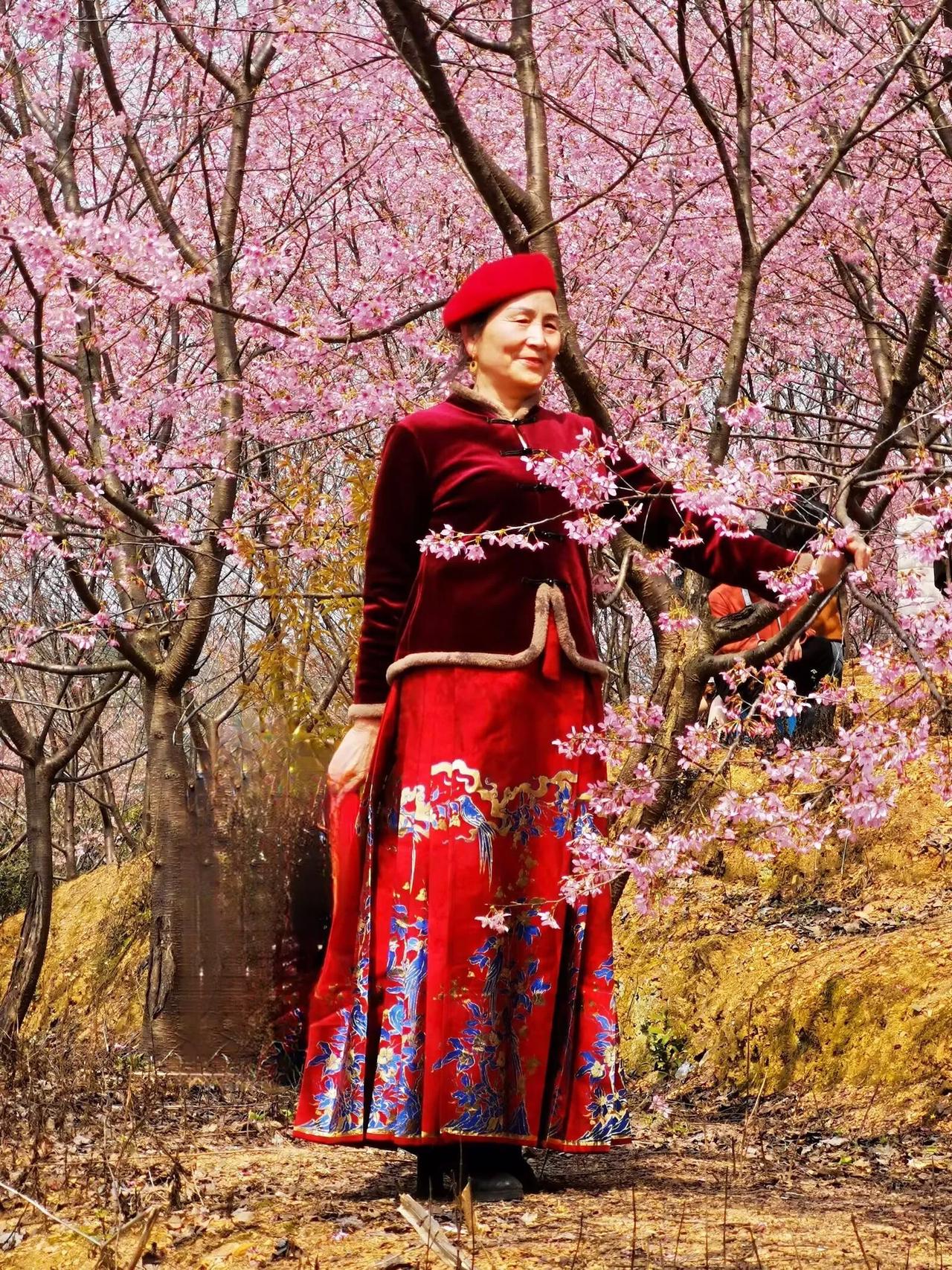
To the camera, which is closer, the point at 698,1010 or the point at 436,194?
the point at 698,1010

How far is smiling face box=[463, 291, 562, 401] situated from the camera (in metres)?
3.37

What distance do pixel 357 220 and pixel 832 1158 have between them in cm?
661

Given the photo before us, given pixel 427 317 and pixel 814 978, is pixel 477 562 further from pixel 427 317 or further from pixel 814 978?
pixel 427 317

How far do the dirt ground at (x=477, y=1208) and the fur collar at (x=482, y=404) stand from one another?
5.82 feet

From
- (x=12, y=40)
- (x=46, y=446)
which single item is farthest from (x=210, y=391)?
(x=46, y=446)

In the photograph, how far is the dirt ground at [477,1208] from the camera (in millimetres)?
2730

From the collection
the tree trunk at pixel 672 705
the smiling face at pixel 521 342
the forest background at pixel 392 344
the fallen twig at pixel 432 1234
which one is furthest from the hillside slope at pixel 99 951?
the fallen twig at pixel 432 1234

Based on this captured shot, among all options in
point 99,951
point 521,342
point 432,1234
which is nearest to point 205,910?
point 521,342

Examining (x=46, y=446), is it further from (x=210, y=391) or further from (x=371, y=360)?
(x=210, y=391)

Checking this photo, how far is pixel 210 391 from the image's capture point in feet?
30.3

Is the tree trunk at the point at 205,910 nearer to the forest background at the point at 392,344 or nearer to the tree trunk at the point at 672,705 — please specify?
the forest background at the point at 392,344

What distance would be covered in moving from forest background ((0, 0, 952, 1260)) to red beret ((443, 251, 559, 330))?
0.47 metres

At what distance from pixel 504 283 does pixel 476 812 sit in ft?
4.02

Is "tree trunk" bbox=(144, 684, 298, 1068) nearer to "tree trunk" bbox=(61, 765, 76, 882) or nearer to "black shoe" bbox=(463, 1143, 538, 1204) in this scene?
Result: "black shoe" bbox=(463, 1143, 538, 1204)
